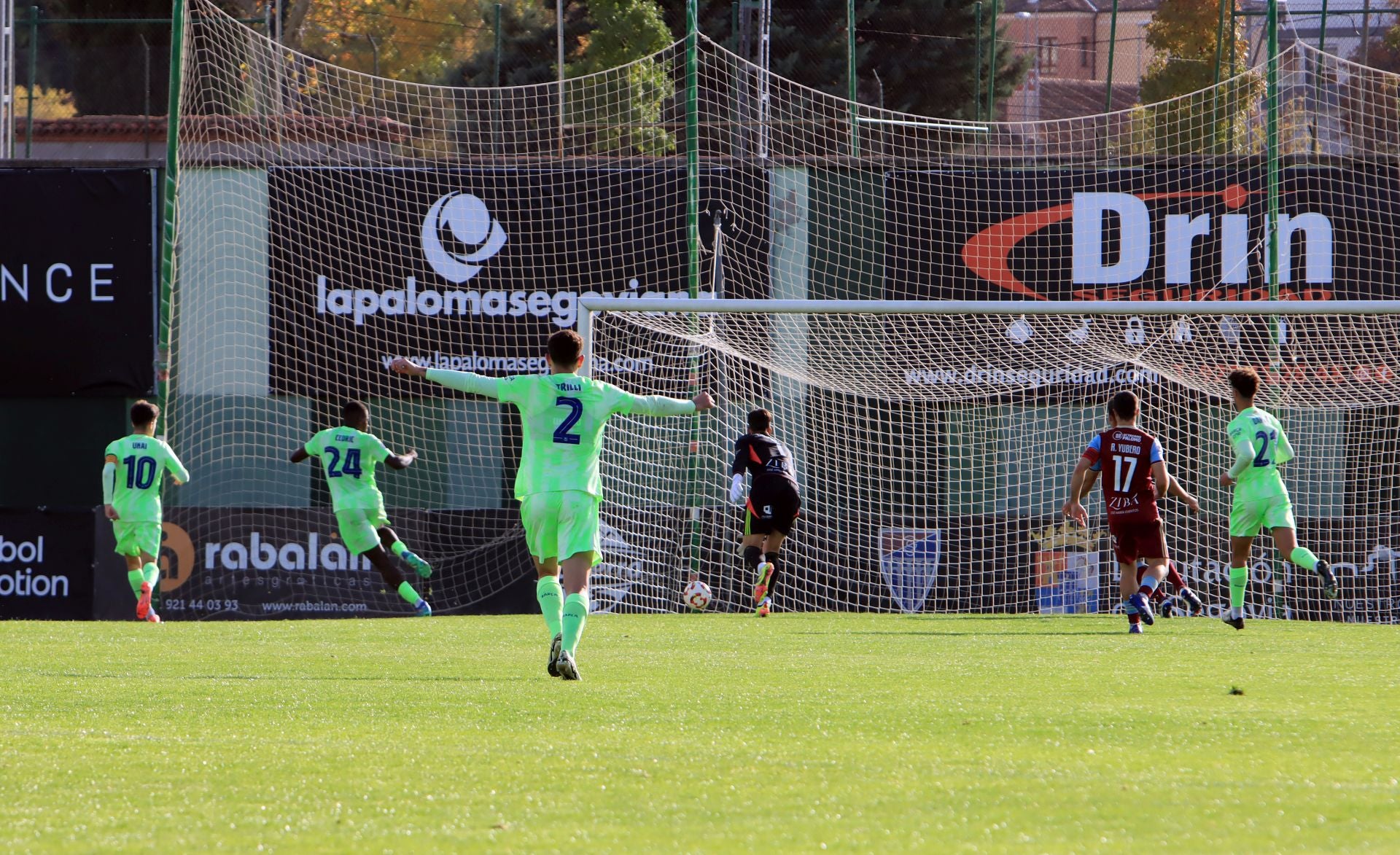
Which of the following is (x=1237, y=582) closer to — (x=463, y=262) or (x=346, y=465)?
(x=346, y=465)

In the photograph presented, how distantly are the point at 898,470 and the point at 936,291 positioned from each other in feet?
7.51

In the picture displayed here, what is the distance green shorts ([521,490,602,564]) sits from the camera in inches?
312

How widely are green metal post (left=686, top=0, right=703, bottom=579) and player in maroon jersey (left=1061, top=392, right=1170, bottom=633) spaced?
Result: 4.87 m

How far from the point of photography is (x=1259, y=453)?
12383 millimetres

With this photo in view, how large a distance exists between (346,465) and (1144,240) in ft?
29.5

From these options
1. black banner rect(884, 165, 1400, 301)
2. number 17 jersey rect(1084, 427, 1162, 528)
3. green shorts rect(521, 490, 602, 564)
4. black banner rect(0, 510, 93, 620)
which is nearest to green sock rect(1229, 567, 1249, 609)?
number 17 jersey rect(1084, 427, 1162, 528)

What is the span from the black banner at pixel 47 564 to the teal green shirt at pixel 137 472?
5.51 feet

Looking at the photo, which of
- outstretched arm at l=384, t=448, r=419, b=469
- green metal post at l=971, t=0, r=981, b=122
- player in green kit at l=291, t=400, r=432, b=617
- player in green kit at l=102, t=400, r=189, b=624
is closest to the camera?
player in green kit at l=102, t=400, r=189, b=624

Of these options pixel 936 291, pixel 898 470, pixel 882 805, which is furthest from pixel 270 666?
pixel 936 291

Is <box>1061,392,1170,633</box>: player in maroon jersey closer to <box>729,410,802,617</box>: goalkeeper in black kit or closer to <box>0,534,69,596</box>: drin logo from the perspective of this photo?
<box>729,410,802,617</box>: goalkeeper in black kit

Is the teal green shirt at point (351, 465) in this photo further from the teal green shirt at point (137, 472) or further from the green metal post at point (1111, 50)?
the green metal post at point (1111, 50)

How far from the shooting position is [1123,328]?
58.3 ft

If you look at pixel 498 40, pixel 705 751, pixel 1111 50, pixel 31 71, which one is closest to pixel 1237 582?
pixel 705 751

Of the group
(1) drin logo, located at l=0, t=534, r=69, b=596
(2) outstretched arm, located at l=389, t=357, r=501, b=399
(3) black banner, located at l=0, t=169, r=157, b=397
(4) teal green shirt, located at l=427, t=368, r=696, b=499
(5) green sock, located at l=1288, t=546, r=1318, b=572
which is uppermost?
(3) black banner, located at l=0, t=169, r=157, b=397
